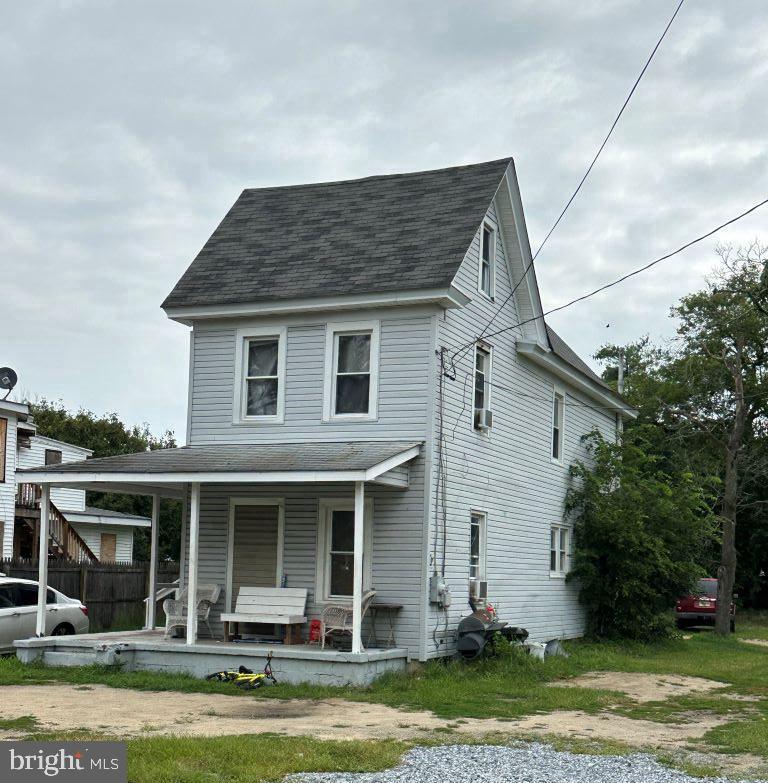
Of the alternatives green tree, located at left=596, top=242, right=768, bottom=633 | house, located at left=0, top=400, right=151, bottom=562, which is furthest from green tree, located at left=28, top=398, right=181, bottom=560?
green tree, located at left=596, top=242, right=768, bottom=633

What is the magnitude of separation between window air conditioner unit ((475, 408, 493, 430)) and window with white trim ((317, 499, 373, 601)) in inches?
108

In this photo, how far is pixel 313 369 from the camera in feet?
59.5

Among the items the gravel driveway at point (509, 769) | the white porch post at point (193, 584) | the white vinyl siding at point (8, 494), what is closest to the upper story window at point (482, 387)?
the white porch post at point (193, 584)

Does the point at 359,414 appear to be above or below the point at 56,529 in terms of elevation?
above

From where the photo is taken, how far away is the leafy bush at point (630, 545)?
23031 millimetres

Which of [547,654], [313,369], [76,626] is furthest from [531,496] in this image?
[76,626]

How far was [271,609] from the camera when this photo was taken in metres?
17.3

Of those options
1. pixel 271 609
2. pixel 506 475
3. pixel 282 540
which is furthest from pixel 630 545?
pixel 271 609

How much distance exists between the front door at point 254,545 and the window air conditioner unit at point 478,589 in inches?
129

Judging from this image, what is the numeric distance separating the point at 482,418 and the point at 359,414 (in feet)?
8.09

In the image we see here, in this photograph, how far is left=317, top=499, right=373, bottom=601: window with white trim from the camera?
17391mm

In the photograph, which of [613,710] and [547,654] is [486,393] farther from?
[613,710]

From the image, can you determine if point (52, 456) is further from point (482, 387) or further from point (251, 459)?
point (251, 459)

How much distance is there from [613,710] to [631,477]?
11410 millimetres
